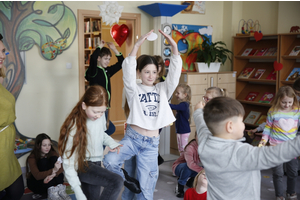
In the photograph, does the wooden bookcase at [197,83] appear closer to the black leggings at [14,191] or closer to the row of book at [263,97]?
the row of book at [263,97]

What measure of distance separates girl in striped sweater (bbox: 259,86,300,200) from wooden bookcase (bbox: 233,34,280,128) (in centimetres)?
205

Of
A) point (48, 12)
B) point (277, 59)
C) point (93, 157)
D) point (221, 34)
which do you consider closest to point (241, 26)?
point (221, 34)

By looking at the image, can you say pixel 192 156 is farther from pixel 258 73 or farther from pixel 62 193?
pixel 258 73

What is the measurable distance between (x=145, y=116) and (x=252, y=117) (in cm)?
342

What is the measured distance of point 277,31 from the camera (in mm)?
5090

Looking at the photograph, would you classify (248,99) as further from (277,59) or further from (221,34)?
(221,34)

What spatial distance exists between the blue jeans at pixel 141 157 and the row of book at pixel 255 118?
3.20 metres

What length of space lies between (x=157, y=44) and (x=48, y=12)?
5.21 feet

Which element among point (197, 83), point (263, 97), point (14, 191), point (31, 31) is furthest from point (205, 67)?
point (14, 191)

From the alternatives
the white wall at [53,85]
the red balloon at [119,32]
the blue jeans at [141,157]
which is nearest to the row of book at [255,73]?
the white wall at [53,85]

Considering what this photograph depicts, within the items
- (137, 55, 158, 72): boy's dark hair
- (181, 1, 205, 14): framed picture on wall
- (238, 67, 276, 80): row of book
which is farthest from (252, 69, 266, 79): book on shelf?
(137, 55, 158, 72): boy's dark hair

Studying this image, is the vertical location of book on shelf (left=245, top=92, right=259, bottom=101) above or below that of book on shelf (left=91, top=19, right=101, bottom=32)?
below

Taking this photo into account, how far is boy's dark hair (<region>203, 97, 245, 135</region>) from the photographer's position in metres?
1.36

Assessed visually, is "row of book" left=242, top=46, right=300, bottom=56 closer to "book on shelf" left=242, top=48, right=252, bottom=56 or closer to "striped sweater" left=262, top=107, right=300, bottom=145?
"book on shelf" left=242, top=48, right=252, bottom=56
